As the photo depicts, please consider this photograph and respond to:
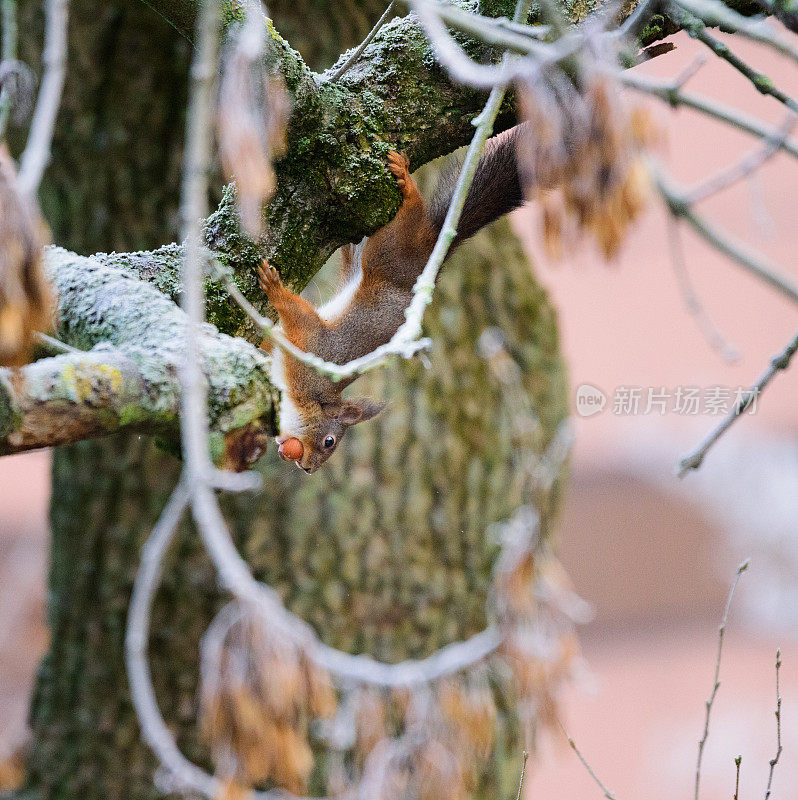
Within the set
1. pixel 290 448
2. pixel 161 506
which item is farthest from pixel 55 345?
pixel 161 506

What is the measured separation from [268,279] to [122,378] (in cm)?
46

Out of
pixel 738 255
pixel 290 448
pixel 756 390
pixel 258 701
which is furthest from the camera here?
pixel 290 448

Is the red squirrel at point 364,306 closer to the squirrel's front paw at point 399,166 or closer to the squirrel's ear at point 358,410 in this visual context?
the squirrel's ear at point 358,410

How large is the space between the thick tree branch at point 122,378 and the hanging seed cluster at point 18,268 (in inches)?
10.9

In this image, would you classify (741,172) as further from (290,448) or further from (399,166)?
(290,448)

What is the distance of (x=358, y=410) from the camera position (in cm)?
260

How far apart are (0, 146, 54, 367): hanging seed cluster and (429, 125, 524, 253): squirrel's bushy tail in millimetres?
1429

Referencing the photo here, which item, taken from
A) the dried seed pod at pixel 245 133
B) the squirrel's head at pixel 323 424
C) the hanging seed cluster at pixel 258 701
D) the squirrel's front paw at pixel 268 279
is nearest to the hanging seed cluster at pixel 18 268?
the dried seed pod at pixel 245 133

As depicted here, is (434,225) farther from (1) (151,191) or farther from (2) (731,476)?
(2) (731,476)

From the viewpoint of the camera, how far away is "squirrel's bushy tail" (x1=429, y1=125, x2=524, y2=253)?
2.06 m

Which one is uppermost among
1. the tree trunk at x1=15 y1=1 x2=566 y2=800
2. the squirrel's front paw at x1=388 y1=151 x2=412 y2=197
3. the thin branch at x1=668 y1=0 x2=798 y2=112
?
the thin branch at x1=668 y1=0 x2=798 y2=112

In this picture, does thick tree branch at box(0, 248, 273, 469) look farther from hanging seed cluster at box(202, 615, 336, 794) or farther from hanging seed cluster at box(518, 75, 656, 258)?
hanging seed cluster at box(518, 75, 656, 258)

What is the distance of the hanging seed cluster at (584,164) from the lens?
79 centimetres

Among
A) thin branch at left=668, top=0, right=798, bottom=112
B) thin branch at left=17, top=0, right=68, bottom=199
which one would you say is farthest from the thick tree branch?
thin branch at left=668, top=0, right=798, bottom=112
